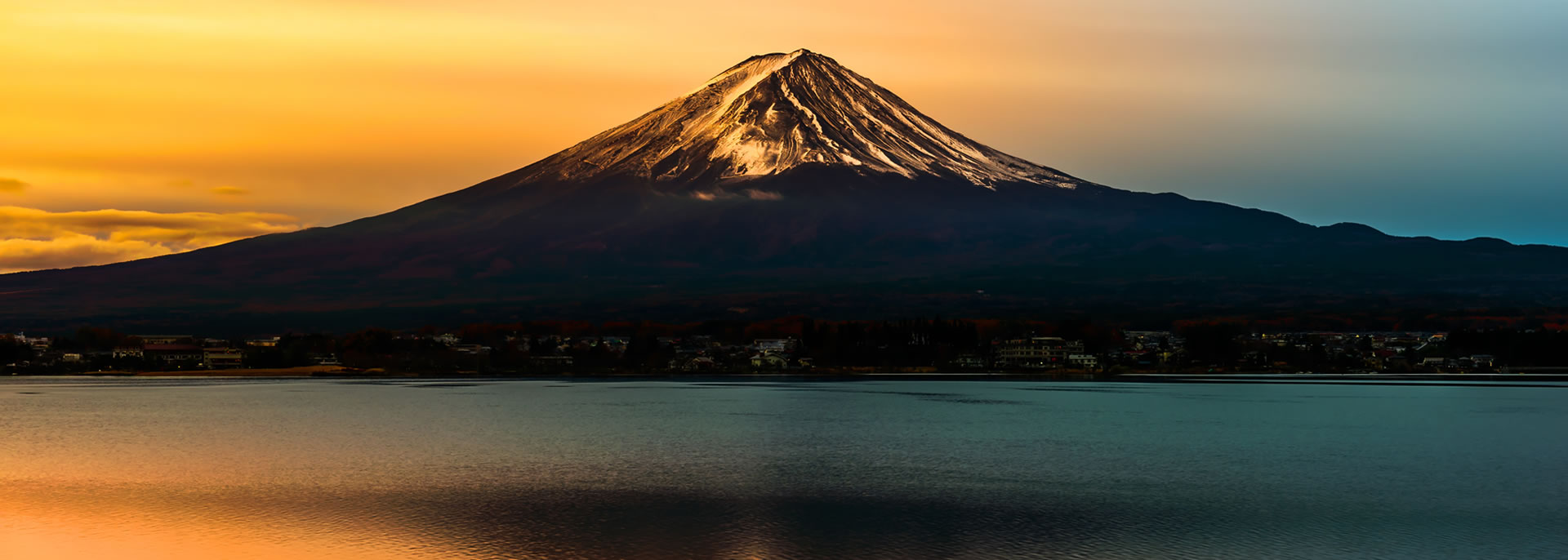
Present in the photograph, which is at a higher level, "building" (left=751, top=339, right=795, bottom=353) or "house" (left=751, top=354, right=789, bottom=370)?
"building" (left=751, top=339, right=795, bottom=353)

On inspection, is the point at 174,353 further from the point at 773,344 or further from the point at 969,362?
the point at 969,362

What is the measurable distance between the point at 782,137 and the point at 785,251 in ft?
70.8

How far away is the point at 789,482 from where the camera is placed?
28.2 m

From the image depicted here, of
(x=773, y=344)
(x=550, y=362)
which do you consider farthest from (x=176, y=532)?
(x=773, y=344)

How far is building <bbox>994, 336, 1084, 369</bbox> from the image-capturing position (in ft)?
315


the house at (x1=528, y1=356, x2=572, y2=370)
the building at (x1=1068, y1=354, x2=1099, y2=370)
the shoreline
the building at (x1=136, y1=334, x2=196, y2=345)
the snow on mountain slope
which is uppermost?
the snow on mountain slope

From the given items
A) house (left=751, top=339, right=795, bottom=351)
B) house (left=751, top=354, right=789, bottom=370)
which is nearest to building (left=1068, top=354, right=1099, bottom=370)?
house (left=751, top=354, right=789, bottom=370)

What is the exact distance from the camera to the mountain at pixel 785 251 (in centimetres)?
14212

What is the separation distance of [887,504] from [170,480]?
51.1 feet

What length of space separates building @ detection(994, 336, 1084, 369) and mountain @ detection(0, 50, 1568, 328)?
3060 centimetres

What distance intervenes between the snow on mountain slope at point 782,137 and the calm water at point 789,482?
131m

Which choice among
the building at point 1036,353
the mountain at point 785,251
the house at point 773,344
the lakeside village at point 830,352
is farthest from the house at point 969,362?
the mountain at point 785,251

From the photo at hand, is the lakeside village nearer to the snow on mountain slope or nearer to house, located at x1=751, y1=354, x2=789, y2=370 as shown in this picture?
house, located at x1=751, y1=354, x2=789, y2=370

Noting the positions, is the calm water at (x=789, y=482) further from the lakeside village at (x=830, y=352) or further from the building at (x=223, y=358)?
the building at (x=223, y=358)
